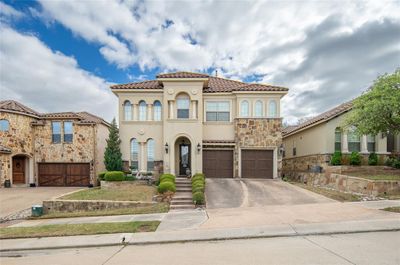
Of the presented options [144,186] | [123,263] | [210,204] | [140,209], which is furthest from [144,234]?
[144,186]

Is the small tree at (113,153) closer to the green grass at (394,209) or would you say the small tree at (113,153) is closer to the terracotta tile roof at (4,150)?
the terracotta tile roof at (4,150)

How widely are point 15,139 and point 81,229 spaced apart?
597 inches

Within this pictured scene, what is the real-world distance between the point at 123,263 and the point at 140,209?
5.68 meters

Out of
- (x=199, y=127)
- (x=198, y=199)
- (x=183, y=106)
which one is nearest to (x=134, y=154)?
(x=183, y=106)

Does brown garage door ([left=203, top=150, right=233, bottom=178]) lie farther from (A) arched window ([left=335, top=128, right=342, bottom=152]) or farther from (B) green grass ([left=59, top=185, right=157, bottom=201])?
(A) arched window ([left=335, top=128, right=342, bottom=152])

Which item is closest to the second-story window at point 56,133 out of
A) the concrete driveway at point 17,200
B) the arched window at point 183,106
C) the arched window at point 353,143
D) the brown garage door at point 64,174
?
the brown garage door at point 64,174

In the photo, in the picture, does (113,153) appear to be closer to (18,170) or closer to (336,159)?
(18,170)

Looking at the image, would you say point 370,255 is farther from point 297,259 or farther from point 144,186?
point 144,186

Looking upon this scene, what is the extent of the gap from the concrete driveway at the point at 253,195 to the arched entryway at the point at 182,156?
2940 mm

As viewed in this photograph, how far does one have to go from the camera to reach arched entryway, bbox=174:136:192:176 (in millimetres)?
17520

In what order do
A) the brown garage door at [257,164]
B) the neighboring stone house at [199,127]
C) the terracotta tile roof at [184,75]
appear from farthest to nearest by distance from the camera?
the brown garage door at [257,164]
the neighboring stone house at [199,127]
the terracotta tile roof at [184,75]

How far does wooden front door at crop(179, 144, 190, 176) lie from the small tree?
4.48 metres

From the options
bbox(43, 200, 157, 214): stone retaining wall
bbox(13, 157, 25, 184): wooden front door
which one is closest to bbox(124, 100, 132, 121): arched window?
bbox(43, 200, 157, 214): stone retaining wall

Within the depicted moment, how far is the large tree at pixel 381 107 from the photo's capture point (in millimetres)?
10906
